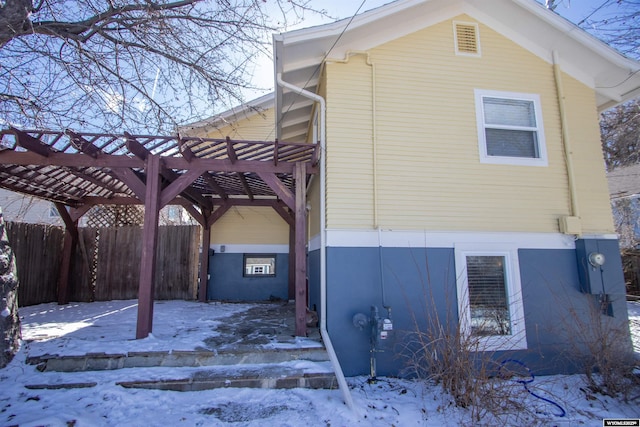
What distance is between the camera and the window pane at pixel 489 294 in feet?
16.0

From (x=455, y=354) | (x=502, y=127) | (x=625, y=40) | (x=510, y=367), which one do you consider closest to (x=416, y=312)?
(x=455, y=354)

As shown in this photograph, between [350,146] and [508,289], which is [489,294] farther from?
[350,146]

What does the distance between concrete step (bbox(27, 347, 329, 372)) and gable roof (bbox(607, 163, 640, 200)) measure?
54.6ft

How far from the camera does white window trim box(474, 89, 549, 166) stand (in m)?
5.25

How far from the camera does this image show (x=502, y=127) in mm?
5371

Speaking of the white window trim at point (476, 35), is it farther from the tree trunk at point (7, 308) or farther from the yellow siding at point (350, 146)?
the tree trunk at point (7, 308)

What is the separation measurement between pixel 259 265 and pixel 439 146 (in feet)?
18.9

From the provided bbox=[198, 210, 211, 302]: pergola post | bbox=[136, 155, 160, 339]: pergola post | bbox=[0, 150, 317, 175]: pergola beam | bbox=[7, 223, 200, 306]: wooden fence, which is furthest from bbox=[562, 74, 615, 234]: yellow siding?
bbox=[7, 223, 200, 306]: wooden fence

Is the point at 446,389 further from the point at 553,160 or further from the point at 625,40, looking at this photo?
the point at 625,40

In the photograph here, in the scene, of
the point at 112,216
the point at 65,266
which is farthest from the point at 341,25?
the point at 112,216

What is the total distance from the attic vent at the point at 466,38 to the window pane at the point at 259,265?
6.42 metres

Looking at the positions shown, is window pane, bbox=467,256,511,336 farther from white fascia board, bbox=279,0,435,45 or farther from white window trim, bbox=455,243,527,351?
white fascia board, bbox=279,0,435,45

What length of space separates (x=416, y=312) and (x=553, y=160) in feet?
11.2

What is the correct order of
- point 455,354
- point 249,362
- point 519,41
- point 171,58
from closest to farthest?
point 455,354
point 249,362
point 171,58
point 519,41
